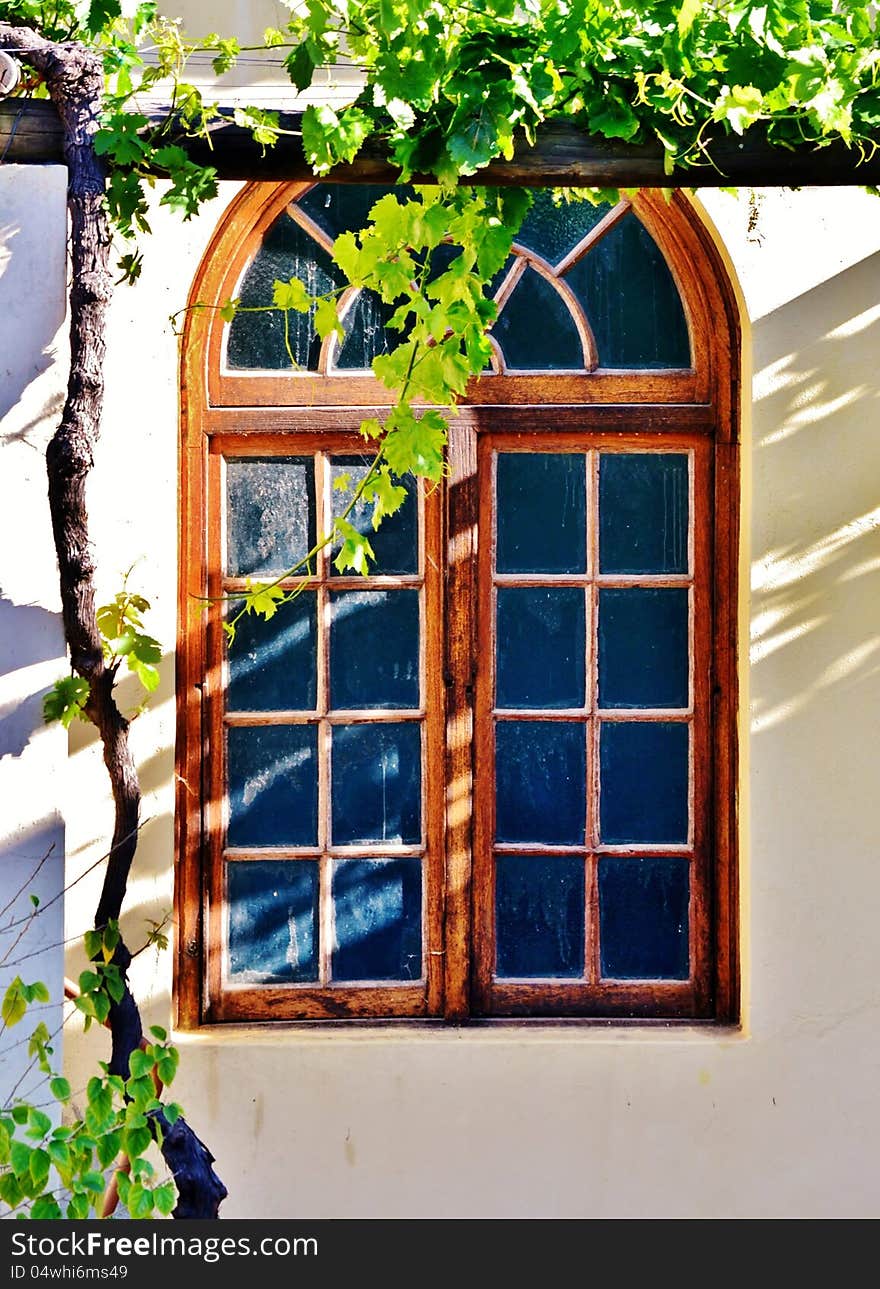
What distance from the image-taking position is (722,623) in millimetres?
3398

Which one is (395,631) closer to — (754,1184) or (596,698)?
(596,698)

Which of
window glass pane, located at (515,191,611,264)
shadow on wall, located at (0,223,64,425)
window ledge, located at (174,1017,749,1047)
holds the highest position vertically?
window glass pane, located at (515,191,611,264)

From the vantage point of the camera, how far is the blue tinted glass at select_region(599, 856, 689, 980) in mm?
3406

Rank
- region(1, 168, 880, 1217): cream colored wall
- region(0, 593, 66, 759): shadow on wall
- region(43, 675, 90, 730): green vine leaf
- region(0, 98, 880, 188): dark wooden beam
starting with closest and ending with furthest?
region(0, 98, 880, 188): dark wooden beam → region(43, 675, 90, 730): green vine leaf → region(0, 593, 66, 759): shadow on wall → region(1, 168, 880, 1217): cream colored wall

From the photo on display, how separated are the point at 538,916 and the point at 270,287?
185cm

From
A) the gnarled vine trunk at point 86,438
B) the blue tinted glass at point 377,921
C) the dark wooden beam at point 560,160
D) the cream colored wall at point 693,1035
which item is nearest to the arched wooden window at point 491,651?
the blue tinted glass at point 377,921

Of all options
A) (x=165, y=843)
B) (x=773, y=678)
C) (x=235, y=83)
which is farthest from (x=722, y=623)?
(x=235, y=83)

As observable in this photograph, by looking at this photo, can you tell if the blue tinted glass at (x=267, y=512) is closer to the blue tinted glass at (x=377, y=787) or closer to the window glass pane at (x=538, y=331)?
the blue tinted glass at (x=377, y=787)

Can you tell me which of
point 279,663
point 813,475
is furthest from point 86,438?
point 813,475

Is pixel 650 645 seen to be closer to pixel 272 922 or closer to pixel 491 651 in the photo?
pixel 491 651

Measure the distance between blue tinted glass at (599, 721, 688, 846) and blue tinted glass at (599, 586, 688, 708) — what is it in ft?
0.25

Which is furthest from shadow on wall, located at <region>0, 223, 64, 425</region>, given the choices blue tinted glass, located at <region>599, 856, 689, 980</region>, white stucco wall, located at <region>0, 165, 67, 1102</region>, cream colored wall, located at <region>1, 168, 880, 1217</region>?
blue tinted glass, located at <region>599, 856, 689, 980</region>

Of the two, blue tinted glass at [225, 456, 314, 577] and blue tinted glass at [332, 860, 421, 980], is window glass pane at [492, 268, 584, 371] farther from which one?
blue tinted glass at [332, 860, 421, 980]

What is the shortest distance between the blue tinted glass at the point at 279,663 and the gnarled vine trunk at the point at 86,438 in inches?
29.9
